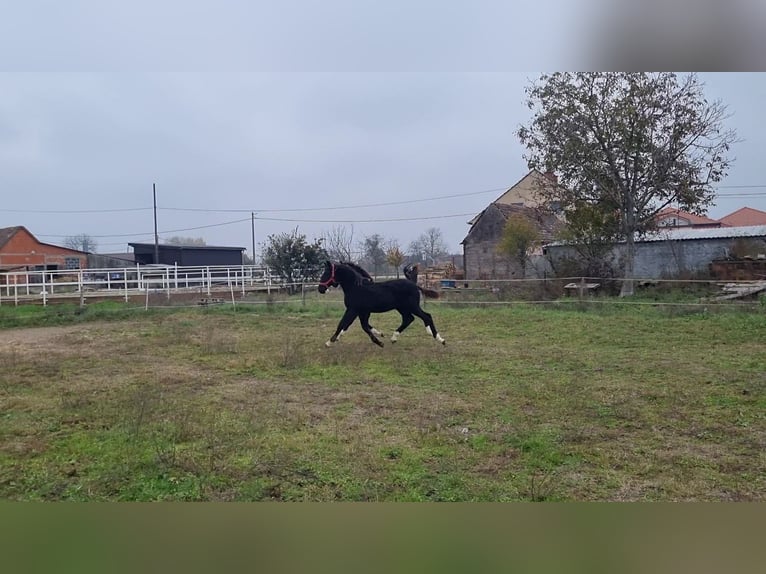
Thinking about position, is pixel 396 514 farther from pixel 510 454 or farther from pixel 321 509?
pixel 510 454

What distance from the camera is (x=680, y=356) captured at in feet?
23.5

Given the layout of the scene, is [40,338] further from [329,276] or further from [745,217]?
[745,217]

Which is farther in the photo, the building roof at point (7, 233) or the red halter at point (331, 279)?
the building roof at point (7, 233)

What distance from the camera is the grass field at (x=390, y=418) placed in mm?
3014

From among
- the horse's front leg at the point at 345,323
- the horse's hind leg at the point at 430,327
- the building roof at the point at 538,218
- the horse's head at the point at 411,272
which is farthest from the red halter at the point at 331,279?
the building roof at the point at 538,218

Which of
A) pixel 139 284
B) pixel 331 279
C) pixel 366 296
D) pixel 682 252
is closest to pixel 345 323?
pixel 366 296

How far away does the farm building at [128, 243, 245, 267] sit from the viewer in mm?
21906

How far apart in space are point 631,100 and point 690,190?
9.56ft

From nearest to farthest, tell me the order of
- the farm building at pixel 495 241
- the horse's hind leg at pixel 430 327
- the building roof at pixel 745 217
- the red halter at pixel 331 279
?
the red halter at pixel 331 279 → the horse's hind leg at pixel 430 327 → the farm building at pixel 495 241 → the building roof at pixel 745 217

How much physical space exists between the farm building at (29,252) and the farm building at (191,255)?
12.4 feet

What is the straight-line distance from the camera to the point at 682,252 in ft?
54.8

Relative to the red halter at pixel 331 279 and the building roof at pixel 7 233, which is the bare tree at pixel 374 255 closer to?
the red halter at pixel 331 279

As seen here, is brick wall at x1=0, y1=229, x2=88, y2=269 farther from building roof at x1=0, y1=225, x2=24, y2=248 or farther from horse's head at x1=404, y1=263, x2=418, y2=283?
horse's head at x1=404, y1=263, x2=418, y2=283

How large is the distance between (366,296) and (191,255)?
62.6 feet
